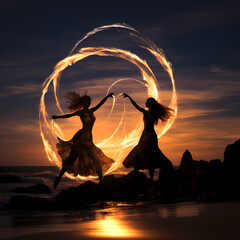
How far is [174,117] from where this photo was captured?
50.0 ft

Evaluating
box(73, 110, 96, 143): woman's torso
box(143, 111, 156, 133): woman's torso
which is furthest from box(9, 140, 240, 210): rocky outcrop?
box(73, 110, 96, 143): woman's torso

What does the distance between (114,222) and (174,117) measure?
8.51 metres

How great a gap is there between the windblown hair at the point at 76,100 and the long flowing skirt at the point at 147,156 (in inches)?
91.4

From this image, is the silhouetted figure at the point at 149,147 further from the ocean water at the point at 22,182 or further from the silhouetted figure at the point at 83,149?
the ocean water at the point at 22,182

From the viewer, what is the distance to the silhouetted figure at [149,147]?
46.7 ft

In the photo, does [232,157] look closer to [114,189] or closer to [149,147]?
[149,147]

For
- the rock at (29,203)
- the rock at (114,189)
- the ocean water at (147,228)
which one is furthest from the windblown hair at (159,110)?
the ocean water at (147,228)

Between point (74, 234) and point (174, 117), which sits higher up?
point (174, 117)

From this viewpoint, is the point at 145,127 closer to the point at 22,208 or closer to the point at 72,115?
the point at 72,115

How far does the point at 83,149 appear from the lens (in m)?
14.6

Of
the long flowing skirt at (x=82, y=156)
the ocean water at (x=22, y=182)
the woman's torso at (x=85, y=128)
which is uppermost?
the woman's torso at (x=85, y=128)

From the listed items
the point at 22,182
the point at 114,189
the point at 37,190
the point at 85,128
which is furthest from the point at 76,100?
the point at 22,182

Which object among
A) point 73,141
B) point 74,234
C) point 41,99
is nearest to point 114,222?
point 74,234

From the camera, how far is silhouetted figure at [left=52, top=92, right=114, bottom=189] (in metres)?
14.5
